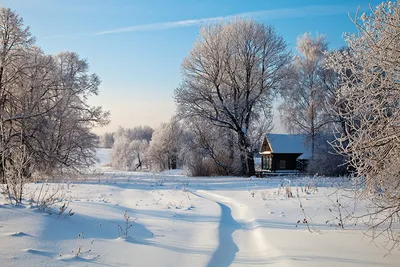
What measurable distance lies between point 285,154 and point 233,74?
16668 millimetres

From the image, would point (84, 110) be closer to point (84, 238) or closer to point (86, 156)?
point (86, 156)

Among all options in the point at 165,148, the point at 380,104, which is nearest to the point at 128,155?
the point at 165,148

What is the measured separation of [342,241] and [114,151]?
64284 millimetres

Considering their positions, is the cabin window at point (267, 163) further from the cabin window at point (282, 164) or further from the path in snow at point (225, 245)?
the path in snow at point (225, 245)

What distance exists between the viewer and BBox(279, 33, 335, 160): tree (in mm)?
27891

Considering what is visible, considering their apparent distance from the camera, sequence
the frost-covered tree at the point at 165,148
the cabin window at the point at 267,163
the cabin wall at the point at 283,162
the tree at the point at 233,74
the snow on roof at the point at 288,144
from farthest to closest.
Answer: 1. the frost-covered tree at the point at 165,148
2. the cabin window at the point at 267,163
3. the cabin wall at the point at 283,162
4. the snow on roof at the point at 288,144
5. the tree at the point at 233,74

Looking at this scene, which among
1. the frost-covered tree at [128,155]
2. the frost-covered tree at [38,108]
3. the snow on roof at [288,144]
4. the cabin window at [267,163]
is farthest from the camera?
the frost-covered tree at [128,155]

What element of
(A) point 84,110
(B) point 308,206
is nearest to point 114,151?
(A) point 84,110

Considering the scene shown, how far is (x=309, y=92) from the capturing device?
2888 cm

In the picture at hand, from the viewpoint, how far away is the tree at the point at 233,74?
21.5 meters

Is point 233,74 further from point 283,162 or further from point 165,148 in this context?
point 165,148

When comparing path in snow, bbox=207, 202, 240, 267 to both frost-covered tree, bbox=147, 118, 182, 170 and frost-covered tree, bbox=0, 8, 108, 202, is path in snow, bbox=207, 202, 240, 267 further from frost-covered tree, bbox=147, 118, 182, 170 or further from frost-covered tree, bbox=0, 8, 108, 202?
frost-covered tree, bbox=147, 118, 182, 170

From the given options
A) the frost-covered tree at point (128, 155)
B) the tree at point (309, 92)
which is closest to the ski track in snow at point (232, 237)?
the tree at point (309, 92)

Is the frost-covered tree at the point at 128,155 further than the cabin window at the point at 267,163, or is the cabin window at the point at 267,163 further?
the frost-covered tree at the point at 128,155
